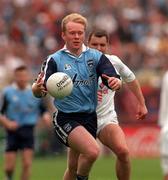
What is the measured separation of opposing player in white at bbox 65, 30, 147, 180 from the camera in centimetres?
1291

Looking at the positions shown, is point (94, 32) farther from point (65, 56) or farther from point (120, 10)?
point (120, 10)

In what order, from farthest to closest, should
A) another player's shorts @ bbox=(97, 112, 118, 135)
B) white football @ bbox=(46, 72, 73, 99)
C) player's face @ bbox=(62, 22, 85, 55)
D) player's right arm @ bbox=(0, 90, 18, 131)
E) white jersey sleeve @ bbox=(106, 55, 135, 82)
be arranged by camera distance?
player's right arm @ bbox=(0, 90, 18, 131)
another player's shorts @ bbox=(97, 112, 118, 135)
white jersey sleeve @ bbox=(106, 55, 135, 82)
player's face @ bbox=(62, 22, 85, 55)
white football @ bbox=(46, 72, 73, 99)

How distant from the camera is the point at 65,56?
40.5 ft

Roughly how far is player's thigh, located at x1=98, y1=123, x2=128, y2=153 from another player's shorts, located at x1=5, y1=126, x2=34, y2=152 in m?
4.97

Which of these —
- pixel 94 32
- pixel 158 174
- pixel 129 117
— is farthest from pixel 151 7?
pixel 94 32

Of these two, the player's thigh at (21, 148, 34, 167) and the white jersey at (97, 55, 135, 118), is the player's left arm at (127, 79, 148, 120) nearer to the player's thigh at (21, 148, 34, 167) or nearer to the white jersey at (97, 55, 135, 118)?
the white jersey at (97, 55, 135, 118)

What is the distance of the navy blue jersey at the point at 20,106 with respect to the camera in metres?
18.2

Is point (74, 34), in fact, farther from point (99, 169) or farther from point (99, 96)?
point (99, 169)

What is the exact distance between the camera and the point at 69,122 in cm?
1235

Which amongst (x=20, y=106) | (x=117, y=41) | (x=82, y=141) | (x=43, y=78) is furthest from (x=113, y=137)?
(x=117, y=41)

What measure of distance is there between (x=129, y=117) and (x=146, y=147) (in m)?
1.00

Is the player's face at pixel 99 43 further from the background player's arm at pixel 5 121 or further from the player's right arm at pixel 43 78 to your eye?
the background player's arm at pixel 5 121

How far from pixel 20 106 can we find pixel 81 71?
6.02 metres

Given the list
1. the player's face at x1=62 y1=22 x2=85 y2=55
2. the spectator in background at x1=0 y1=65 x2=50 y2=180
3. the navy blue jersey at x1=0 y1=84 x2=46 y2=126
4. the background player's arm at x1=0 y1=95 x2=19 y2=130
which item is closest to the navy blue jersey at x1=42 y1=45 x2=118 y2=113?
the player's face at x1=62 y1=22 x2=85 y2=55
